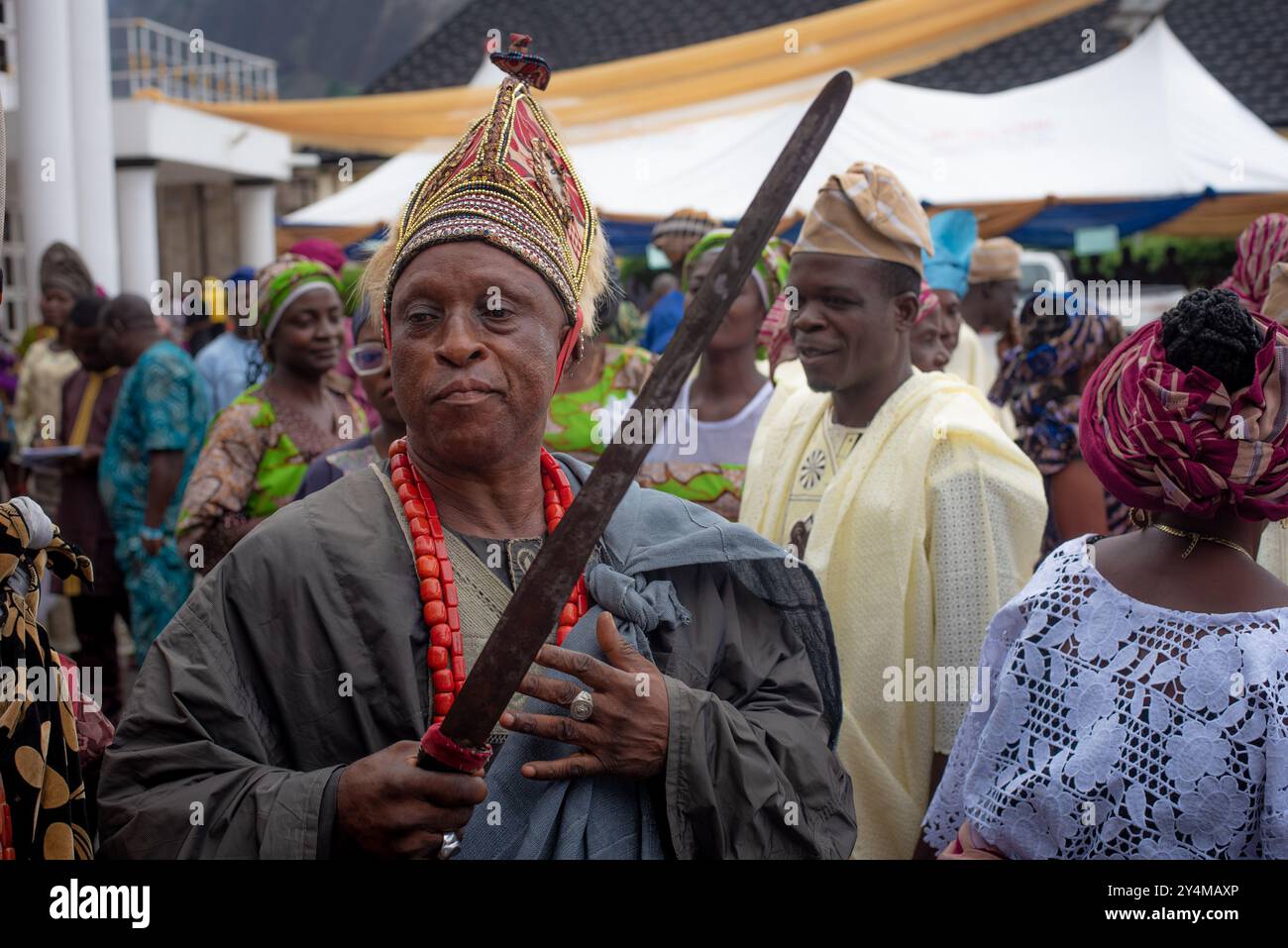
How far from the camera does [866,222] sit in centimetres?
381

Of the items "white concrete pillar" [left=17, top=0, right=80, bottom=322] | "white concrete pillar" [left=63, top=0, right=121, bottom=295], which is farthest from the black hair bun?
"white concrete pillar" [left=63, top=0, right=121, bottom=295]

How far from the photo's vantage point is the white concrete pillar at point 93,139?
11.9 m

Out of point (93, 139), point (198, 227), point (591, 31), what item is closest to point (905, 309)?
point (93, 139)

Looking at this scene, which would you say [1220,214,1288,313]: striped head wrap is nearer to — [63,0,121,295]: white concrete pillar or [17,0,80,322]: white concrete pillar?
[17,0,80,322]: white concrete pillar

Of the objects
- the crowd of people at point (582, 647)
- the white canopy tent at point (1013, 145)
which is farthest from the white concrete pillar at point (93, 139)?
the crowd of people at point (582, 647)

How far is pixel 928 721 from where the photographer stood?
3.50 meters

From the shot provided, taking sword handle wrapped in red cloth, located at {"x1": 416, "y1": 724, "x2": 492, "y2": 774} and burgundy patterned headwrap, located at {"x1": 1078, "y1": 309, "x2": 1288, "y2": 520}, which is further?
burgundy patterned headwrap, located at {"x1": 1078, "y1": 309, "x2": 1288, "y2": 520}

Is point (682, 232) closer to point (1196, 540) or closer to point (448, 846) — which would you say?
point (1196, 540)

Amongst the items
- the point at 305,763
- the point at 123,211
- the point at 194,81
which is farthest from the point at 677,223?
the point at 194,81

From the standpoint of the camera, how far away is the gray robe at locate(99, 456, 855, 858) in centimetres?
188

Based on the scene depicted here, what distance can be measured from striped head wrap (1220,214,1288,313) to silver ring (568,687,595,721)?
Answer: 95.3 inches

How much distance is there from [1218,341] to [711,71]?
406 inches
